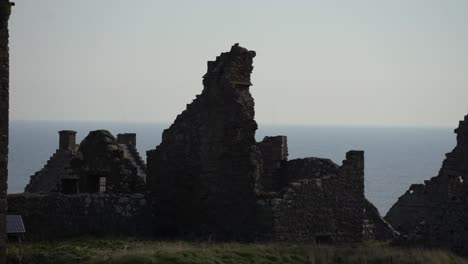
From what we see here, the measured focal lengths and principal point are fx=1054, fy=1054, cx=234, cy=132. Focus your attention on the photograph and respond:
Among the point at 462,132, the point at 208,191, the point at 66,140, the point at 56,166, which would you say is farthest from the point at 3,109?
the point at 66,140

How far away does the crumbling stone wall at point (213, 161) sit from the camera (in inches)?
1266

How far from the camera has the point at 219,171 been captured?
107ft

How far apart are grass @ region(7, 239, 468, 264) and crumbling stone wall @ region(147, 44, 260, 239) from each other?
3257 millimetres

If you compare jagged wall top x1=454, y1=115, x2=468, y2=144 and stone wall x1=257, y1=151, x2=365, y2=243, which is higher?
jagged wall top x1=454, y1=115, x2=468, y2=144

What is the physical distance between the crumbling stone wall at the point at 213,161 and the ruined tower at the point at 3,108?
9.38 meters

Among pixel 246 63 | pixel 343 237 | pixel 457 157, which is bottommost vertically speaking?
pixel 343 237

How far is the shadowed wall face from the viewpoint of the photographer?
948 inches

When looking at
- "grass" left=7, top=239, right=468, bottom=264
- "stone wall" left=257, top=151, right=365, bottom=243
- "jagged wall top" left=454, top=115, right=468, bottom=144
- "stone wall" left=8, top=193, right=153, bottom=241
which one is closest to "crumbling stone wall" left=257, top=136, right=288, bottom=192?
"stone wall" left=257, top=151, right=365, bottom=243

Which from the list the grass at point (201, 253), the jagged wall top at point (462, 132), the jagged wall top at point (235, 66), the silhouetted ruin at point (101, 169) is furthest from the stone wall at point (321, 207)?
the silhouetted ruin at point (101, 169)

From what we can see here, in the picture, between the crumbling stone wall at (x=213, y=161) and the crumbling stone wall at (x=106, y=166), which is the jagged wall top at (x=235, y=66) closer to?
the crumbling stone wall at (x=213, y=161)

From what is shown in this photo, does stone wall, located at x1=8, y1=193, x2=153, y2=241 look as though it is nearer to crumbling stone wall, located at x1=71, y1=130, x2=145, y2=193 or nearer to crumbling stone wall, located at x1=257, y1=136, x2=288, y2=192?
crumbling stone wall, located at x1=71, y1=130, x2=145, y2=193

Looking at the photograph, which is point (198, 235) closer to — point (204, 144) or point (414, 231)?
point (204, 144)

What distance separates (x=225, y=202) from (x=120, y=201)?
10.5 ft

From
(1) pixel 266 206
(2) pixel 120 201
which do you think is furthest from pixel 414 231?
(2) pixel 120 201
